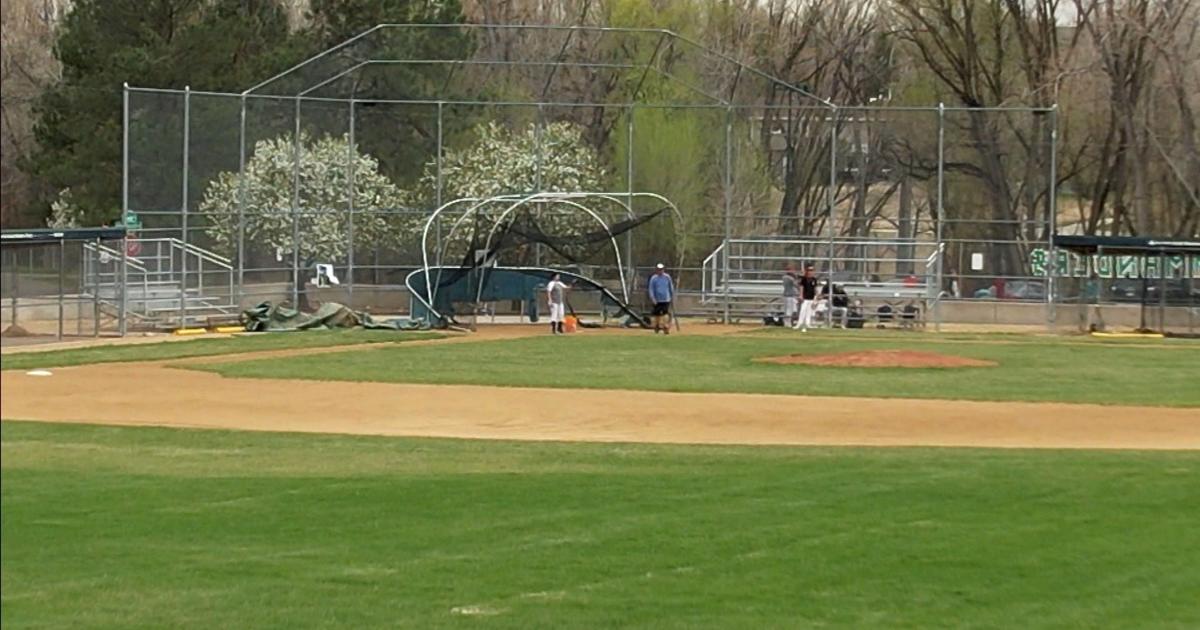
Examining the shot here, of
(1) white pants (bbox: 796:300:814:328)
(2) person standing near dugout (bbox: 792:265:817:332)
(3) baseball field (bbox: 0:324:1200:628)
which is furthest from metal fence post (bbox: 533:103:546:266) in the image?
(3) baseball field (bbox: 0:324:1200:628)

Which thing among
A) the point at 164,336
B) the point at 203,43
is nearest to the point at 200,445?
the point at 164,336

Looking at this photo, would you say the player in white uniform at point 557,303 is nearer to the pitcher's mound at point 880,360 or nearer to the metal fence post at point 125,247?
the pitcher's mound at point 880,360

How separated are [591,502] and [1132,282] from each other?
123 feet

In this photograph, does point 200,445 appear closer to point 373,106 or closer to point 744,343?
point 744,343

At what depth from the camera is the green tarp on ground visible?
43969 mm

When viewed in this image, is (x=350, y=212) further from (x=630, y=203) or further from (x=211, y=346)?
(x=211, y=346)

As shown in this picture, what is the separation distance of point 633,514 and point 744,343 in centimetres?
2785

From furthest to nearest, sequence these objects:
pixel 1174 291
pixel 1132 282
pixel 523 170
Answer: pixel 523 170
pixel 1132 282
pixel 1174 291

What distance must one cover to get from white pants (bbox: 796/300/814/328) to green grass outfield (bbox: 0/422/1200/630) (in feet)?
91.0

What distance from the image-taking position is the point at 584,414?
79.2ft

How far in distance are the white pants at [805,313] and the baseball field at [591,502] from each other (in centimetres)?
1593

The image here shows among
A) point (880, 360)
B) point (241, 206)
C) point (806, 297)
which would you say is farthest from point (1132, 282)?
point (241, 206)

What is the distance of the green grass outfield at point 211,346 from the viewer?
32.2 meters

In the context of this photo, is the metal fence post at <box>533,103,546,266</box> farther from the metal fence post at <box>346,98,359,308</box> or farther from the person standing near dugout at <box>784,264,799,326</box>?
the person standing near dugout at <box>784,264,799,326</box>
